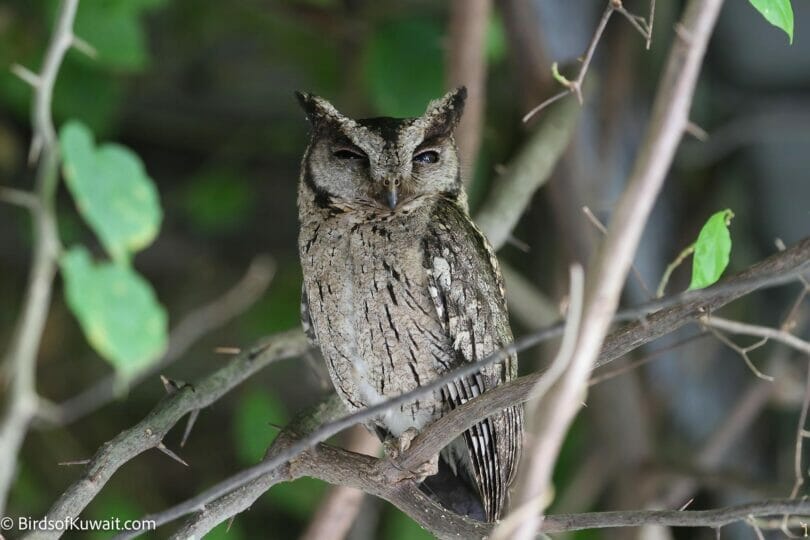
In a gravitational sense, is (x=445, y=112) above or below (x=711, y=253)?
above

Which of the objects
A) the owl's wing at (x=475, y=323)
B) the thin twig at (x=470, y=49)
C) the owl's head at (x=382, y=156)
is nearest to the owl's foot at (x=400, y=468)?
the owl's wing at (x=475, y=323)

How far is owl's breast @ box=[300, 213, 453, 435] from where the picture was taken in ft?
5.15

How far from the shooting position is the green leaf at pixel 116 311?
72 centimetres

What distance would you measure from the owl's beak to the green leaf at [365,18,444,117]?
0.86 metres

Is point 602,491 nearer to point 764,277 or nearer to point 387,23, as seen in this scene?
point 387,23

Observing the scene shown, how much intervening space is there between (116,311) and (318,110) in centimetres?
104

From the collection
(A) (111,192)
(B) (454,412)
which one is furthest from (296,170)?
(A) (111,192)

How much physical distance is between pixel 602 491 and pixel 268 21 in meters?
1.74

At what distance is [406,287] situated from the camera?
157 cm

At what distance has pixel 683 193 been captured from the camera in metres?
3.30

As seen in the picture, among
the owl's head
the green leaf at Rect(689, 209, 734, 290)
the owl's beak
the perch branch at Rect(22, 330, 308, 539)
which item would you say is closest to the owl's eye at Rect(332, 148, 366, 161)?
the owl's head

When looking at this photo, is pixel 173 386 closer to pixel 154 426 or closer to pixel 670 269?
pixel 154 426

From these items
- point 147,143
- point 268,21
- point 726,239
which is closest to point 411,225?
point 726,239

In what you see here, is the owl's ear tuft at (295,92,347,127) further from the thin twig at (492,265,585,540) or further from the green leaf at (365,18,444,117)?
the thin twig at (492,265,585,540)
